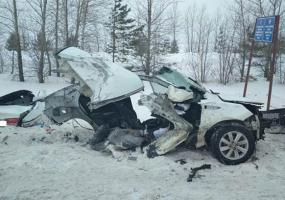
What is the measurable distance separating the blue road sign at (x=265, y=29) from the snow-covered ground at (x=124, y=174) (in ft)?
14.5

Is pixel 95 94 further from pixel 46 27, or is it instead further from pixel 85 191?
pixel 46 27

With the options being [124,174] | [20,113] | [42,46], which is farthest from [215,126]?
[42,46]

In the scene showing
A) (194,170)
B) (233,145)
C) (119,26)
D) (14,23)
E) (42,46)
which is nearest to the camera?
(194,170)

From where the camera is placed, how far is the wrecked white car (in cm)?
592

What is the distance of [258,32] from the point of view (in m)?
11.0

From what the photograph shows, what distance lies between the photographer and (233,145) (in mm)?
5875

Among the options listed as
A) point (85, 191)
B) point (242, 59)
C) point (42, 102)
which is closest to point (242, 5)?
point (242, 59)

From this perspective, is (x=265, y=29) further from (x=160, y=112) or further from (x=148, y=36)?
(x=148, y=36)

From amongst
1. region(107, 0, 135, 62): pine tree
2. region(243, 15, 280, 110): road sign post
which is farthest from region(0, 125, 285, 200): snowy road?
region(107, 0, 135, 62): pine tree

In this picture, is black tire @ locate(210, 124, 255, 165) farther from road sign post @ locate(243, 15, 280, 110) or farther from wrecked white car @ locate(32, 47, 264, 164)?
road sign post @ locate(243, 15, 280, 110)

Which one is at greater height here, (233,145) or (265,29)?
(265,29)

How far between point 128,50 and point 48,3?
705 centimetres

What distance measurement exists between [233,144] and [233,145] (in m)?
0.02

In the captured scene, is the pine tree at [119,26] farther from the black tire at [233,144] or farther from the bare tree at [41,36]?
the black tire at [233,144]
